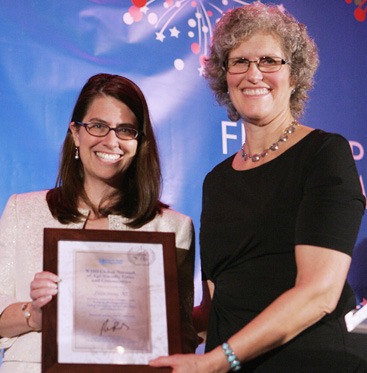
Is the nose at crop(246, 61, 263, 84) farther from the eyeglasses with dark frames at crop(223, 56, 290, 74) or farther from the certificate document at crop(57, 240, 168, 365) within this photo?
the certificate document at crop(57, 240, 168, 365)

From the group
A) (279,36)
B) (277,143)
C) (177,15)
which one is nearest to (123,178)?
(277,143)

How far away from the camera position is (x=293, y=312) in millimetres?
1419

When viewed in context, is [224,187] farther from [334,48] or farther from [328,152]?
[334,48]

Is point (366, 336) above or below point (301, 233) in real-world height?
below

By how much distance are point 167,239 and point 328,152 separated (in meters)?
0.52

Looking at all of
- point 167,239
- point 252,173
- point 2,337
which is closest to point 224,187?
point 252,173

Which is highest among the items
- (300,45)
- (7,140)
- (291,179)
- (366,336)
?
(300,45)

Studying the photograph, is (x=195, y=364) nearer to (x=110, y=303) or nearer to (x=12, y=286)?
(x=110, y=303)

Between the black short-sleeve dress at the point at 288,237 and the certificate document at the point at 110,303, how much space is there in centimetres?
22

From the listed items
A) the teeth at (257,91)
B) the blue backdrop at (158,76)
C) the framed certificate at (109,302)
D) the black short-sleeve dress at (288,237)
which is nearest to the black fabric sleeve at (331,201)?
the black short-sleeve dress at (288,237)

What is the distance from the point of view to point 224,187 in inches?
72.9

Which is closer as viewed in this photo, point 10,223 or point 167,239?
point 167,239

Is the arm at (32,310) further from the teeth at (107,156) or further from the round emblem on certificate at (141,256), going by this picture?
the teeth at (107,156)

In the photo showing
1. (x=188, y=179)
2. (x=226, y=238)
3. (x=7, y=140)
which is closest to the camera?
(x=226, y=238)
